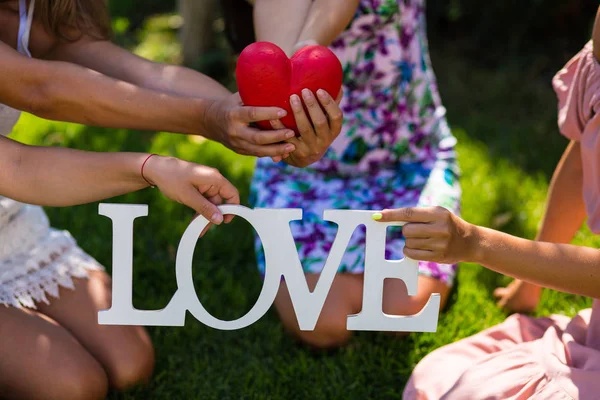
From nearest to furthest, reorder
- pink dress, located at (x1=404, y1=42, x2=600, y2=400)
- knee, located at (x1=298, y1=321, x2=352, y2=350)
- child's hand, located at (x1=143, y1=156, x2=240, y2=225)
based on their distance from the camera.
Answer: child's hand, located at (x1=143, y1=156, x2=240, y2=225)
pink dress, located at (x1=404, y1=42, x2=600, y2=400)
knee, located at (x1=298, y1=321, x2=352, y2=350)

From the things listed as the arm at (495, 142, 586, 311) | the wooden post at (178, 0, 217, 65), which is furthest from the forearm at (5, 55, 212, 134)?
the wooden post at (178, 0, 217, 65)

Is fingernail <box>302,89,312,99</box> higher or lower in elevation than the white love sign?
higher

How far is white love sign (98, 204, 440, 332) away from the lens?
1393 mm

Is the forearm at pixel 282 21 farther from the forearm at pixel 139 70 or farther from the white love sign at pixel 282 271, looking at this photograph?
the white love sign at pixel 282 271

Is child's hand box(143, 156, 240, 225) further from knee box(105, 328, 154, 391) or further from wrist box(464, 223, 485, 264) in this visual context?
knee box(105, 328, 154, 391)

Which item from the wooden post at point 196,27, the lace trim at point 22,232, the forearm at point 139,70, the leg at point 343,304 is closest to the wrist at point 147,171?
the forearm at point 139,70

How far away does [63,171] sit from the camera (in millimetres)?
1364

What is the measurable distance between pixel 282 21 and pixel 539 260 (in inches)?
34.4

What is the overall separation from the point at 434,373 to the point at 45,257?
1.02 meters

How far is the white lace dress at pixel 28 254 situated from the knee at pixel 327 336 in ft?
1.99

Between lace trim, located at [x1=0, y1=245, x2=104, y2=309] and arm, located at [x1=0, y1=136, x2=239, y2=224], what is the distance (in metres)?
0.46

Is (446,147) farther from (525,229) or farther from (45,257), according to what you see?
(45,257)

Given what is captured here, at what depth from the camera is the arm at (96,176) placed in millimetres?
1344

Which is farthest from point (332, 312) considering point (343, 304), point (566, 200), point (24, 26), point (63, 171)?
point (24, 26)
